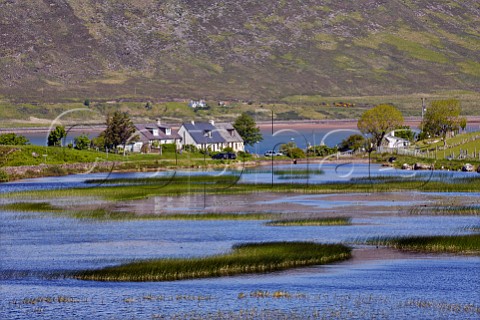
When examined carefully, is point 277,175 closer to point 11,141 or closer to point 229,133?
point 11,141

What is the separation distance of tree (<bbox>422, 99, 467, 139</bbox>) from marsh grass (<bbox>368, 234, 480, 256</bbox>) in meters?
123

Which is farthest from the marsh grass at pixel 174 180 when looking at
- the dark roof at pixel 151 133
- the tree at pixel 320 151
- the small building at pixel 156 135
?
the dark roof at pixel 151 133

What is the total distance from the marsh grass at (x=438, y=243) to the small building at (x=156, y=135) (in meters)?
116

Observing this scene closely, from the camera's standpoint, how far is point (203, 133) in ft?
613

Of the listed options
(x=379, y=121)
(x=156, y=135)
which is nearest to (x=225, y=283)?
(x=156, y=135)

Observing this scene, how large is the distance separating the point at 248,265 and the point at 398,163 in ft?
297

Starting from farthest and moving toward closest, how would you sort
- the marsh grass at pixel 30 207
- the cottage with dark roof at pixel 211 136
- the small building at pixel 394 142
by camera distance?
the cottage with dark roof at pixel 211 136, the small building at pixel 394 142, the marsh grass at pixel 30 207

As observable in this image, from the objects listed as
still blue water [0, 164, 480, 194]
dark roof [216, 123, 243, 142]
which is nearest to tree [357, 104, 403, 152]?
dark roof [216, 123, 243, 142]

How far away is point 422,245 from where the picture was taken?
2288 inches

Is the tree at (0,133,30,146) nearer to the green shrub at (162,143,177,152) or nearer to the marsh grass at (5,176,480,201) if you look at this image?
the green shrub at (162,143,177,152)

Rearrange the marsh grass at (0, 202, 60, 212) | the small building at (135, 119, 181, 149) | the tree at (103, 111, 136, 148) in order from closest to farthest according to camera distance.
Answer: the marsh grass at (0, 202, 60, 212), the tree at (103, 111, 136, 148), the small building at (135, 119, 181, 149)

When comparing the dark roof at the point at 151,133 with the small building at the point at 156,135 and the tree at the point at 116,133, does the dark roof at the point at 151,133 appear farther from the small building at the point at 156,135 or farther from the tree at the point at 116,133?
the tree at the point at 116,133

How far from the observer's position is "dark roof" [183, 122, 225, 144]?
184 m

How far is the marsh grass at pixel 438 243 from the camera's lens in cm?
5690
